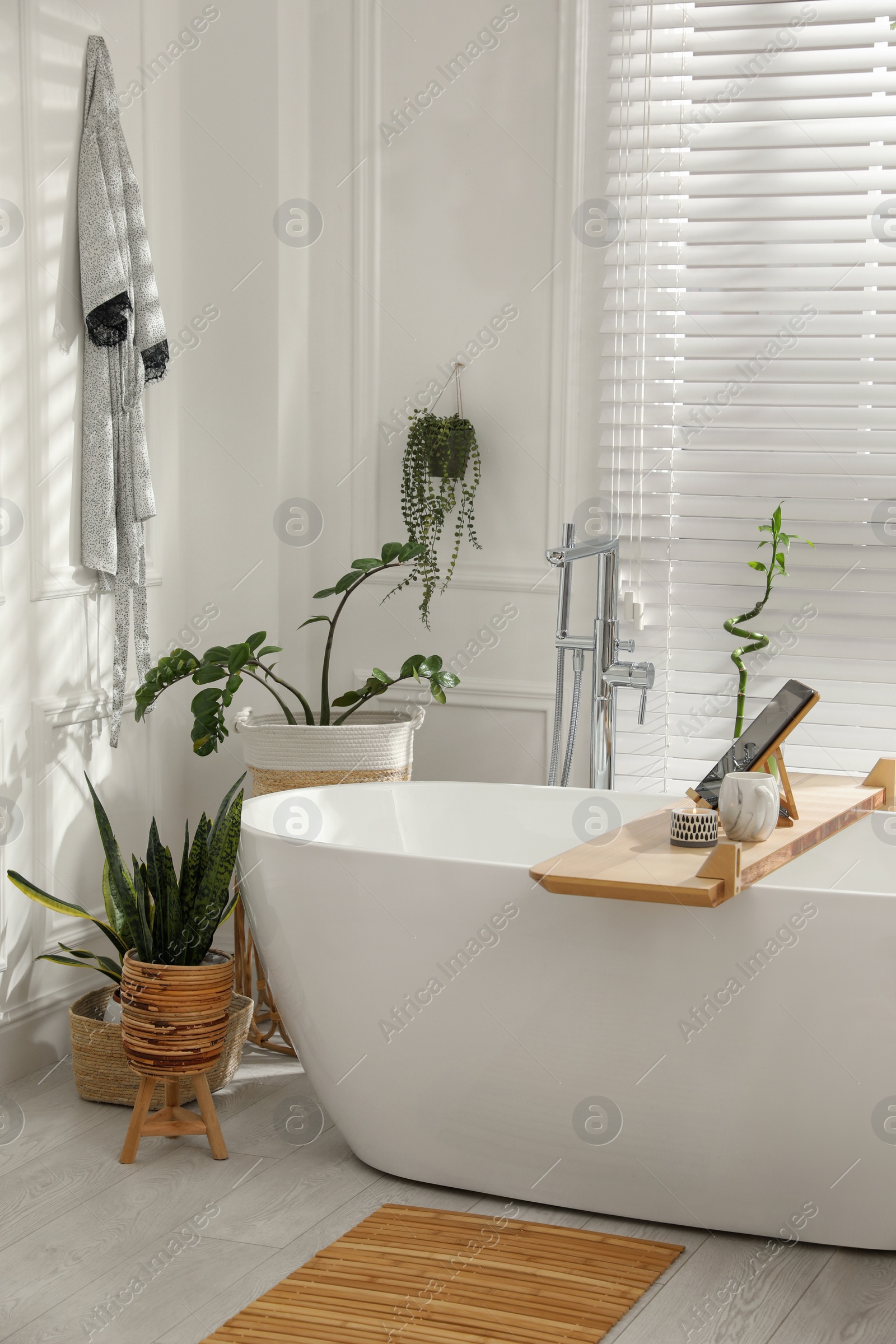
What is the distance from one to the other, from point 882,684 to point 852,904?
1.24 m

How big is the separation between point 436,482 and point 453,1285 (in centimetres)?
198

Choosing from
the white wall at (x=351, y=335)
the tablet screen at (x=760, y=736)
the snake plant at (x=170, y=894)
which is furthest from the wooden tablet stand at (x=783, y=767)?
the snake plant at (x=170, y=894)

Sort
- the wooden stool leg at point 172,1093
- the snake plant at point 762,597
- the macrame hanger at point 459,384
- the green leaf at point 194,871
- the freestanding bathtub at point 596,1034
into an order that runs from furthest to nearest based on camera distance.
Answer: the macrame hanger at point 459,384 < the snake plant at point 762,597 < the green leaf at point 194,871 < the wooden stool leg at point 172,1093 < the freestanding bathtub at point 596,1034

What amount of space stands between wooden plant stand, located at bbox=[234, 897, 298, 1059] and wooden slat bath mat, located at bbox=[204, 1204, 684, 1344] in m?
0.82

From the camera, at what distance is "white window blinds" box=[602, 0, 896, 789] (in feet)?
10.2

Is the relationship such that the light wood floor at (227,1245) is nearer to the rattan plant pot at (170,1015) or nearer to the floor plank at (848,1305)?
the floor plank at (848,1305)

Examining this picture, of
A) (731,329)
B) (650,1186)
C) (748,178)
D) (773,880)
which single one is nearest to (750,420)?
(731,329)

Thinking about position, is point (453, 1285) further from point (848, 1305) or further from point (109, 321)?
point (109, 321)

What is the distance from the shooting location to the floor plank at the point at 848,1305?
6.54 feet

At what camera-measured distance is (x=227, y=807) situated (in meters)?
2.96

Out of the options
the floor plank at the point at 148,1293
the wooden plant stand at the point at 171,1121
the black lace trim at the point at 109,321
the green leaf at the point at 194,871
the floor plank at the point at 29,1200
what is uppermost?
the black lace trim at the point at 109,321

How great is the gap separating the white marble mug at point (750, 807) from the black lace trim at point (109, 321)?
1.66 meters

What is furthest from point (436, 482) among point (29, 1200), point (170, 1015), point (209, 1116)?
point (29, 1200)

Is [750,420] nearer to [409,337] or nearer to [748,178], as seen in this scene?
[748,178]
